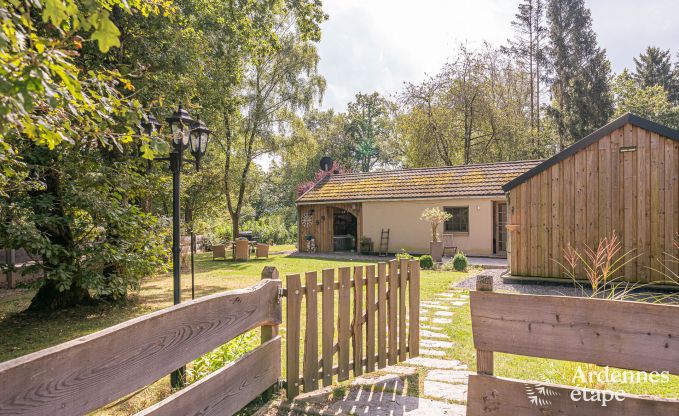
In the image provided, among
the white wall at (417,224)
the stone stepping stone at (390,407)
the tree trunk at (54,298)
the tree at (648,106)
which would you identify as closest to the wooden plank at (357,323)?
the stone stepping stone at (390,407)

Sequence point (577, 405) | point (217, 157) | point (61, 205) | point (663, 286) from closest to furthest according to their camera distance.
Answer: point (577, 405) → point (61, 205) → point (663, 286) → point (217, 157)

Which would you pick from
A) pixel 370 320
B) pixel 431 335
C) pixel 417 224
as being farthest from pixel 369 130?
pixel 370 320

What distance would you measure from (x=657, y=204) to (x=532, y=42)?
2714 centimetres

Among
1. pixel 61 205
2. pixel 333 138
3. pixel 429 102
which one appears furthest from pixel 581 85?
pixel 61 205

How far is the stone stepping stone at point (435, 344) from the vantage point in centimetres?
506

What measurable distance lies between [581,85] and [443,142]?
11900 millimetres

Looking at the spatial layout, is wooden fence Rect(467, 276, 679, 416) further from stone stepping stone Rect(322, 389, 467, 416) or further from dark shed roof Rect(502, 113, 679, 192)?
dark shed roof Rect(502, 113, 679, 192)

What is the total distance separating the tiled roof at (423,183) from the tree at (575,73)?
603 inches

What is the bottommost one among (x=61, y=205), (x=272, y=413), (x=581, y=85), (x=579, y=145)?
(x=272, y=413)

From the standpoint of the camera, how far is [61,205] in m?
7.05

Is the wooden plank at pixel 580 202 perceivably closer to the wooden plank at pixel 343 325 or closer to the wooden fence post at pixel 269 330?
the wooden plank at pixel 343 325

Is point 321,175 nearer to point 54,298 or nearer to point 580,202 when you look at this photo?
point 580,202

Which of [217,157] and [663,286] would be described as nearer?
[663,286]

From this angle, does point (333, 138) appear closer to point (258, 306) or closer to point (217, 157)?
point (217, 157)
